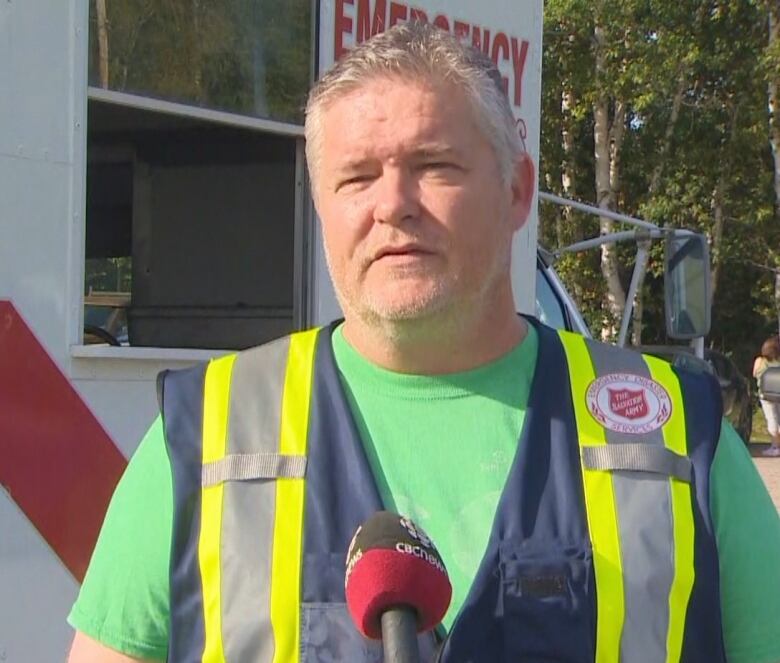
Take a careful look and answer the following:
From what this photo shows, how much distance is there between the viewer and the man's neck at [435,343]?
1.80m

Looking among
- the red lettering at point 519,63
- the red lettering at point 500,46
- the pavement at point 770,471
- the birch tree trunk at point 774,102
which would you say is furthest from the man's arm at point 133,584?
the birch tree trunk at point 774,102

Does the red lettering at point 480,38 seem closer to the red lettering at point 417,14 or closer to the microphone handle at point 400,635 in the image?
the red lettering at point 417,14

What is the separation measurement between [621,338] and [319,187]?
448cm

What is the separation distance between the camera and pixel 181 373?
190 centimetres

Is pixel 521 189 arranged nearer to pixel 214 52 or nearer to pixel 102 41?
pixel 102 41

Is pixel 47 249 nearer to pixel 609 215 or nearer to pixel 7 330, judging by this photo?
pixel 7 330

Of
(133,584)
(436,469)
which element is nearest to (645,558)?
(436,469)

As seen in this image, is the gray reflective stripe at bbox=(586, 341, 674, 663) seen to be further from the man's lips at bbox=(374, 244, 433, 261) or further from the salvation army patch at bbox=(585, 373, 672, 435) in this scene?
the man's lips at bbox=(374, 244, 433, 261)

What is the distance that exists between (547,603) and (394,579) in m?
0.40

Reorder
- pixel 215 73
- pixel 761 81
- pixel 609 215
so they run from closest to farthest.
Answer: pixel 215 73
pixel 609 215
pixel 761 81

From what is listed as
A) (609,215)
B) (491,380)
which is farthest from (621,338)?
(491,380)

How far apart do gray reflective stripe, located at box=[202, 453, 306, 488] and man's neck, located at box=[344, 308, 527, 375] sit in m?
Answer: 0.17

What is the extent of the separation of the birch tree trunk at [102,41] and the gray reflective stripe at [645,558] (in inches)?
A: 65.4

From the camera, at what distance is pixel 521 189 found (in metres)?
1.92
